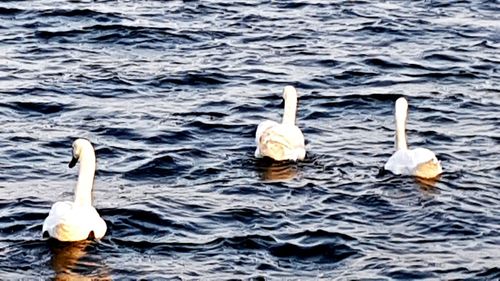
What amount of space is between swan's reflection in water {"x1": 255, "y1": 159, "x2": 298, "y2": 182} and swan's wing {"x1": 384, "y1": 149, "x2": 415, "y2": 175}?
135 centimetres

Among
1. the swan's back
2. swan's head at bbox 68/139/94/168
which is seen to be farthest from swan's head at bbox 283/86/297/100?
swan's head at bbox 68/139/94/168

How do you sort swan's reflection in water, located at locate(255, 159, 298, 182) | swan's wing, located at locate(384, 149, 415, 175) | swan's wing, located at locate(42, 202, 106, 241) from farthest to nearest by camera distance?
swan's reflection in water, located at locate(255, 159, 298, 182)
swan's wing, located at locate(384, 149, 415, 175)
swan's wing, located at locate(42, 202, 106, 241)

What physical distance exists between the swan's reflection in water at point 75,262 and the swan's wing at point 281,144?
4149 millimetres

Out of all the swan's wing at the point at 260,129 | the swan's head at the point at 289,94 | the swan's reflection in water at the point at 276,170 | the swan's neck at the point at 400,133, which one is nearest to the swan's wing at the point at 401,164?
the swan's neck at the point at 400,133

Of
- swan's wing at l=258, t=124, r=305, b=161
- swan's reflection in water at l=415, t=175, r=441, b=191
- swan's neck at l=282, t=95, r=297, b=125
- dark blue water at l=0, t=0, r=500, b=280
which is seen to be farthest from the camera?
swan's neck at l=282, t=95, r=297, b=125

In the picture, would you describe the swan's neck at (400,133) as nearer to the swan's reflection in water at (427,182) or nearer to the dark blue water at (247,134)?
the dark blue water at (247,134)

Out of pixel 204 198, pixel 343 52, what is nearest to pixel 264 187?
pixel 204 198

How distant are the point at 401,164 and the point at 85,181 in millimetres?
4372

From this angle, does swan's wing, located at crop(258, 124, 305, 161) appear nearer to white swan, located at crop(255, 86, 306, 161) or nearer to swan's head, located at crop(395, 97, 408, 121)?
white swan, located at crop(255, 86, 306, 161)

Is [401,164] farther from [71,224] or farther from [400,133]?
[71,224]

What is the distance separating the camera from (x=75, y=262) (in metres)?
16.8

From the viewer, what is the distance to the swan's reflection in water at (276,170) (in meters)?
20.4

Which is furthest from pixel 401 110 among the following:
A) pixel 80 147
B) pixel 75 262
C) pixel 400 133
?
pixel 75 262

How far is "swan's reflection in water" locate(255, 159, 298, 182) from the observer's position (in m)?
20.4
